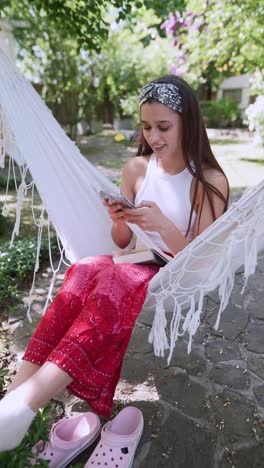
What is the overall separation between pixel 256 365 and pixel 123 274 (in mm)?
770

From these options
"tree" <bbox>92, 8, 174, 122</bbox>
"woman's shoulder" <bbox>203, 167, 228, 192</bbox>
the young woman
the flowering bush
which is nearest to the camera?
the young woman

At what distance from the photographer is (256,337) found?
68.8 inches

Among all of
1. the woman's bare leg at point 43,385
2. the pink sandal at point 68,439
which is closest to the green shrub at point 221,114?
the pink sandal at point 68,439

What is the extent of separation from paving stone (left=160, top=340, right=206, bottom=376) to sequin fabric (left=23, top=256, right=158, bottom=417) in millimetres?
495

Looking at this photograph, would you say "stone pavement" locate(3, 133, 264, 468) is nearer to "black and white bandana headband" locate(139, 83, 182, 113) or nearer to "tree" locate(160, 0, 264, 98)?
"black and white bandana headband" locate(139, 83, 182, 113)

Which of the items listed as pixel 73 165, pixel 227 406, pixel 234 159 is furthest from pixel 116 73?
pixel 227 406

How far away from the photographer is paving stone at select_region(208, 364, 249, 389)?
1472mm

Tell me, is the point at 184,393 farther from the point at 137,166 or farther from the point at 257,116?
the point at 257,116

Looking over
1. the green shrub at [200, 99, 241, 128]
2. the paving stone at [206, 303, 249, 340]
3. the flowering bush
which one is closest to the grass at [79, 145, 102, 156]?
the flowering bush

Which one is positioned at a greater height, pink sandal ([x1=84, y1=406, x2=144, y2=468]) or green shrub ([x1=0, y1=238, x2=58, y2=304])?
green shrub ([x1=0, y1=238, x2=58, y2=304])

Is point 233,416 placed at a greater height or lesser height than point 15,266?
lesser

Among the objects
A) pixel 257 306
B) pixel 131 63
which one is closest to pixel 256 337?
pixel 257 306

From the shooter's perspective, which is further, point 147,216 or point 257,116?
point 257,116

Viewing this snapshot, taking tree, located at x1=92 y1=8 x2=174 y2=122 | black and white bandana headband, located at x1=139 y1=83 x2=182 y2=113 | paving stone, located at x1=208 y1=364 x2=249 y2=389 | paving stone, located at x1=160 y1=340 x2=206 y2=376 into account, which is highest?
tree, located at x1=92 y1=8 x2=174 y2=122
